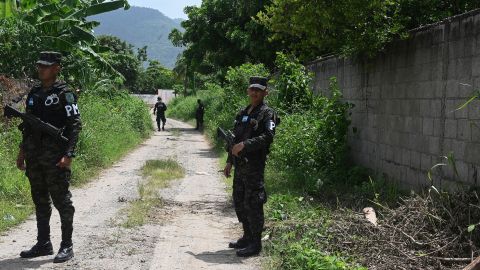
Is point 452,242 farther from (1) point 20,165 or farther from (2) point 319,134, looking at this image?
(2) point 319,134

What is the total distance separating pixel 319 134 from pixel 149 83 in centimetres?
6584

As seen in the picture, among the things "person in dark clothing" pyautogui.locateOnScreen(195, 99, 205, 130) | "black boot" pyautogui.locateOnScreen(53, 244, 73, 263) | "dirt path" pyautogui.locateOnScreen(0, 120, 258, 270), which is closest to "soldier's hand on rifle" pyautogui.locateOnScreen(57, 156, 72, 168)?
"black boot" pyautogui.locateOnScreen(53, 244, 73, 263)

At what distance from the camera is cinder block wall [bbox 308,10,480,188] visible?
221 inches

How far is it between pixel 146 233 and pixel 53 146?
1.70 meters

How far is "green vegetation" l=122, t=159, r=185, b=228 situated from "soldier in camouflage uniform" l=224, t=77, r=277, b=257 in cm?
180

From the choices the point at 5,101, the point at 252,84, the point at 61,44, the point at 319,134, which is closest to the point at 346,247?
the point at 252,84

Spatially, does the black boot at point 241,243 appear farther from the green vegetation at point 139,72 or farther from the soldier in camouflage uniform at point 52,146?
the green vegetation at point 139,72

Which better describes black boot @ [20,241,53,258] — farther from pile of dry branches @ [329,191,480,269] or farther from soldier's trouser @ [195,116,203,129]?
soldier's trouser @ [195,116,203,129]

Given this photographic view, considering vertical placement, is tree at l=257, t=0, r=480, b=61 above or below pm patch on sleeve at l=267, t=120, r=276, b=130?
above

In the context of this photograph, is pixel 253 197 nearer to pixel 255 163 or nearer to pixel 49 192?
pixel 255 163

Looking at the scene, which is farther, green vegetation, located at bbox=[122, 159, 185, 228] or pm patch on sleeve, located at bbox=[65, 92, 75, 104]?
green vegetation, located at bbox=[122, 159, 185, 228]

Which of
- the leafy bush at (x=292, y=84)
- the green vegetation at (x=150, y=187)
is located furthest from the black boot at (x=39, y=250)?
the leafy bush at (x=292, y=84)

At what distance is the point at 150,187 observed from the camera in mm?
9609

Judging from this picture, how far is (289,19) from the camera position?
854 cm
